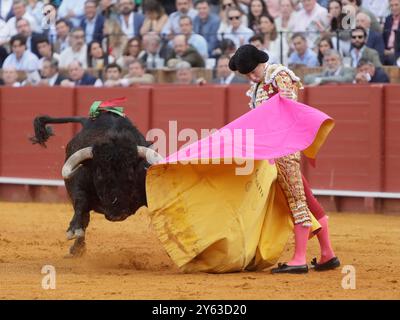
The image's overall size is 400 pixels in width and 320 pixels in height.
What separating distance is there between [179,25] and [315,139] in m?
5.21

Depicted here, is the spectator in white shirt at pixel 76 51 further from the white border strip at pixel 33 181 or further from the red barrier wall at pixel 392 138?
the red barrier wall at pixel 392 138

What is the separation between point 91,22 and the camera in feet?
37.2

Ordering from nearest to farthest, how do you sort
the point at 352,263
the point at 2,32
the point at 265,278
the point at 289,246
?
the point at 265,278 → the point at 352,263 → the point at 289,246 → the point at 2,32

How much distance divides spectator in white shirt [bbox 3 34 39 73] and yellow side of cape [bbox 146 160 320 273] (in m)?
6.13

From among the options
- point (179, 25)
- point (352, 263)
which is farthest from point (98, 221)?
point (352, 263)

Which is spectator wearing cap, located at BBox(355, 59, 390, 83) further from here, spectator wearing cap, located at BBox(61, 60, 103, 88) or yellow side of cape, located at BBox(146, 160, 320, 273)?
yellow side of cape, located at BBox(146, 160, 320, 273)

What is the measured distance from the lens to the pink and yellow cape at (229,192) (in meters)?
5.46

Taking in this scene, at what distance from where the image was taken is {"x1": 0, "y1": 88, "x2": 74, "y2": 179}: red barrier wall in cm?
1061

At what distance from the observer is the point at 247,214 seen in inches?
218

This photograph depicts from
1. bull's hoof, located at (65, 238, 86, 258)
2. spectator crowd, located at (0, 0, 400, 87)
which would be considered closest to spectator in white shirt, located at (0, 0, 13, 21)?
spectator crowd, located at (0, 0, 400, 87)

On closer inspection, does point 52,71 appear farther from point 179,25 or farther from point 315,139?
point 315,139

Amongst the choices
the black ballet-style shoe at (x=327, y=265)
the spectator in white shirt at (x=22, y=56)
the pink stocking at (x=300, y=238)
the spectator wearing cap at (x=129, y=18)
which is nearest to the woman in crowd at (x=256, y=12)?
the spectator wearing cap at (x=129, y=18)

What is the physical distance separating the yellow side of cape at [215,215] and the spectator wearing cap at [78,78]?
5201mm

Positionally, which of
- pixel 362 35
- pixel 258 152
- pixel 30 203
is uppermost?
pixel 362 35
